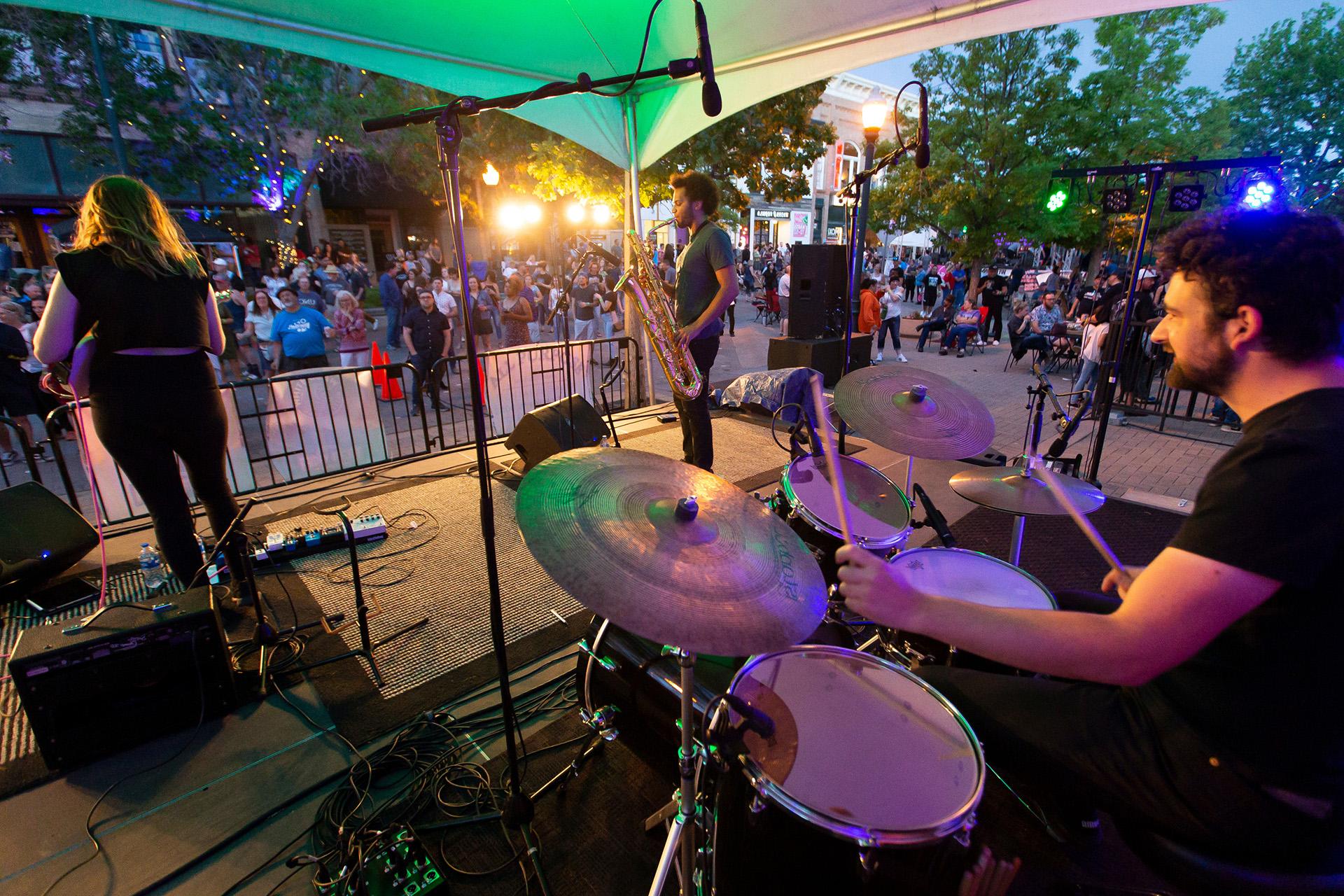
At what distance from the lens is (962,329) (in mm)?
12633

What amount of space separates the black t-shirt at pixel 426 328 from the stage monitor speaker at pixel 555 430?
3.86 metres

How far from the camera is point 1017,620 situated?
1307 mm

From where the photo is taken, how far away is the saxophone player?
13.7 feet

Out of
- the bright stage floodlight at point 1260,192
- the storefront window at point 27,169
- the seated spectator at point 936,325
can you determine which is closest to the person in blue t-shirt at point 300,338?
the bright stage floodlight at point 1260,192

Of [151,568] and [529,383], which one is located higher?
[529,383]

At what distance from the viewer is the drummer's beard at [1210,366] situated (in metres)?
1.31

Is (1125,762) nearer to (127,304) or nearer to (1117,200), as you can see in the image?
(127,304)

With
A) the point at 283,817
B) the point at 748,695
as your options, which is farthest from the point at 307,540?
the point at 748,695

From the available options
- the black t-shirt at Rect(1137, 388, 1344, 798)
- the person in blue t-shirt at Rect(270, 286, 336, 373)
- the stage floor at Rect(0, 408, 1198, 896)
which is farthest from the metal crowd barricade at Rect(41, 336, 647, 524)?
the black t-shirt at Rect(1137, 388, 1344, 798)

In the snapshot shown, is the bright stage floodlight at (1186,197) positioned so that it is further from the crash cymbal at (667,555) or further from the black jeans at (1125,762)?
the crash cymbal at (667,555)

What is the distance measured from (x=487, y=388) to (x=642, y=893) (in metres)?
5.52

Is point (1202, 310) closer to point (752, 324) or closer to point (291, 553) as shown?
point (291, 553)

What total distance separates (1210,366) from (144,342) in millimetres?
3826

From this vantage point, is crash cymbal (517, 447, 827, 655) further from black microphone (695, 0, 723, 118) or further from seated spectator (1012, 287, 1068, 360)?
seated spectator (1012, 287, 1068, 360)
